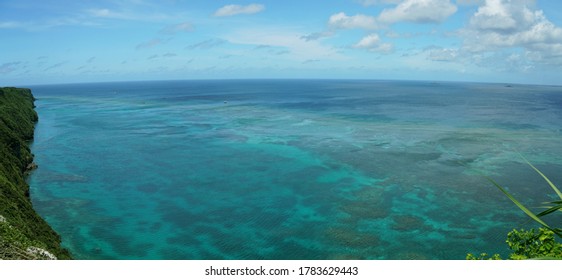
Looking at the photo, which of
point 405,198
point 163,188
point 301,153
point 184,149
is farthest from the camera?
point 184,149

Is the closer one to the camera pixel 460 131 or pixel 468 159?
pixel 468 159

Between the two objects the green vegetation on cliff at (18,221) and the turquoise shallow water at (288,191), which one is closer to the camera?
the green vegetation on cliff at (18,221)

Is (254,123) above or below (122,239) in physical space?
above

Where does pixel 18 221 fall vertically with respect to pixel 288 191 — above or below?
above

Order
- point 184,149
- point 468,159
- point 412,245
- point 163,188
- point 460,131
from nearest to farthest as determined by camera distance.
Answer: point 412,245 → point 163,188 → point 468,159 → point 184,149 → point 460,131

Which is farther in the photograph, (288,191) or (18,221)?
(288,191)

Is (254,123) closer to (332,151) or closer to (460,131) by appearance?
(332,151)

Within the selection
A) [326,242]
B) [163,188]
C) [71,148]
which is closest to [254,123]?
[71,148]

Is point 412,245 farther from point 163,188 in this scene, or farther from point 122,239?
point 163,188

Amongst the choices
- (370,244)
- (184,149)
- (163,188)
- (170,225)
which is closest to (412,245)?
(370,244)

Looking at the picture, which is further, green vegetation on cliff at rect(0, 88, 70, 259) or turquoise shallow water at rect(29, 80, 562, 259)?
turquoise shallow water at rect(29, 80, 562, 259)
